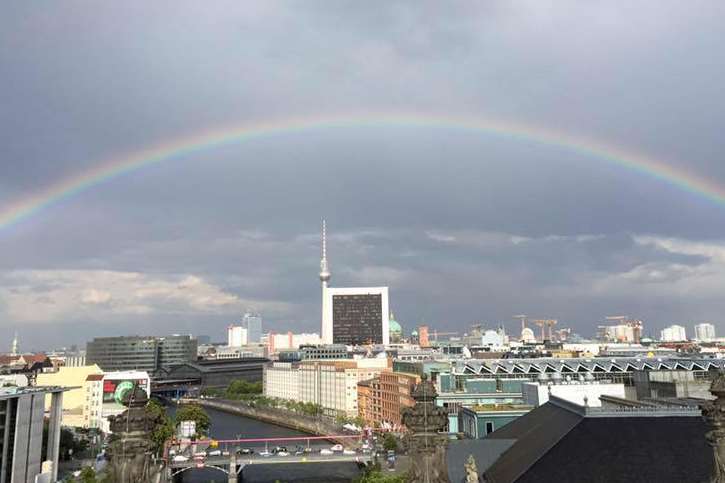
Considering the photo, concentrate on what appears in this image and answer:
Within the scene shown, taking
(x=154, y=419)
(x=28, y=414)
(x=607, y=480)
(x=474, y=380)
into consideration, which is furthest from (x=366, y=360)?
(x=154, y=419)

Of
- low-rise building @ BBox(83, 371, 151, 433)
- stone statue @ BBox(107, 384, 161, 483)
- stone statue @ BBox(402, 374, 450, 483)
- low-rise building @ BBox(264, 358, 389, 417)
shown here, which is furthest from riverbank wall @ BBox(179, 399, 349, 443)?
stone statue @ BBox(107, 384, 161, 483)

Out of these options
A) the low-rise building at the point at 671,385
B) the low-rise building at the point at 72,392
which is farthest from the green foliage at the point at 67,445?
the low-rise building at the point at 671,385

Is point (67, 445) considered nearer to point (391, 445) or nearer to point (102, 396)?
point (102, 396)

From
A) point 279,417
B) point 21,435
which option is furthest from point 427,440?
point 279,417

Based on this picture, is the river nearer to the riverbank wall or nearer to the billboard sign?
the riverbank wall

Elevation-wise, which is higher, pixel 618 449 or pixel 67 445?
pixel 618 449
